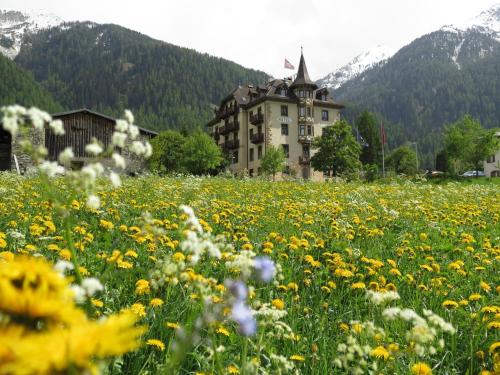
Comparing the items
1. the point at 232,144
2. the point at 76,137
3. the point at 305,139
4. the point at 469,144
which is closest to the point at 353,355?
the point at 76,137

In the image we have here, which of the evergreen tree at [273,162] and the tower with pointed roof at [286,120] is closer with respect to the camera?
the evergreen tree at [273,162]

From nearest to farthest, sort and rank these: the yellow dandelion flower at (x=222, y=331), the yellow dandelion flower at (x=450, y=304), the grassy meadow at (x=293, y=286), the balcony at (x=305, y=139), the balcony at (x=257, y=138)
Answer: the grassy meadow at (x=293, y=286) < the yellow dandelion flower at (x=222, y=331) < the yellow dandelion flower at (x=450, y=304) < the balcony at (x=305, y=139) < the balcony at (x=257, y=138)

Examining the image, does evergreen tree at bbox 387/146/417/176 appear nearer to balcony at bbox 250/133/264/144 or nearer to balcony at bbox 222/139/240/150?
balcony at bbox 222/139/240/150

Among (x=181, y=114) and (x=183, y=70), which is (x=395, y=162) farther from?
(x=183, y=70)

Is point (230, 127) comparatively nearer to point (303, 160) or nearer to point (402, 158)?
point (303, 160)

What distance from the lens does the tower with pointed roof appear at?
200ft

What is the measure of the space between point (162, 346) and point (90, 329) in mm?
2416

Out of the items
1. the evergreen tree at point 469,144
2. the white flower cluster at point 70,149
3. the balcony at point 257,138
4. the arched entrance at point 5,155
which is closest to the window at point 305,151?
the balcony at point 257,138

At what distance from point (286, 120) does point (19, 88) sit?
123378 mm

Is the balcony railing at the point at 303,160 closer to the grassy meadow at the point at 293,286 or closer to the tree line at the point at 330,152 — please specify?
the tree line at the point at 330,152

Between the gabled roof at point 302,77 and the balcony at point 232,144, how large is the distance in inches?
463

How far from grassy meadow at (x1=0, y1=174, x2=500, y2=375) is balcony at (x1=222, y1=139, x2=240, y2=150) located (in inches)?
2281

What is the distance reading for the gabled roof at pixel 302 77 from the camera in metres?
61.7

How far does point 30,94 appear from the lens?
148875 mm
